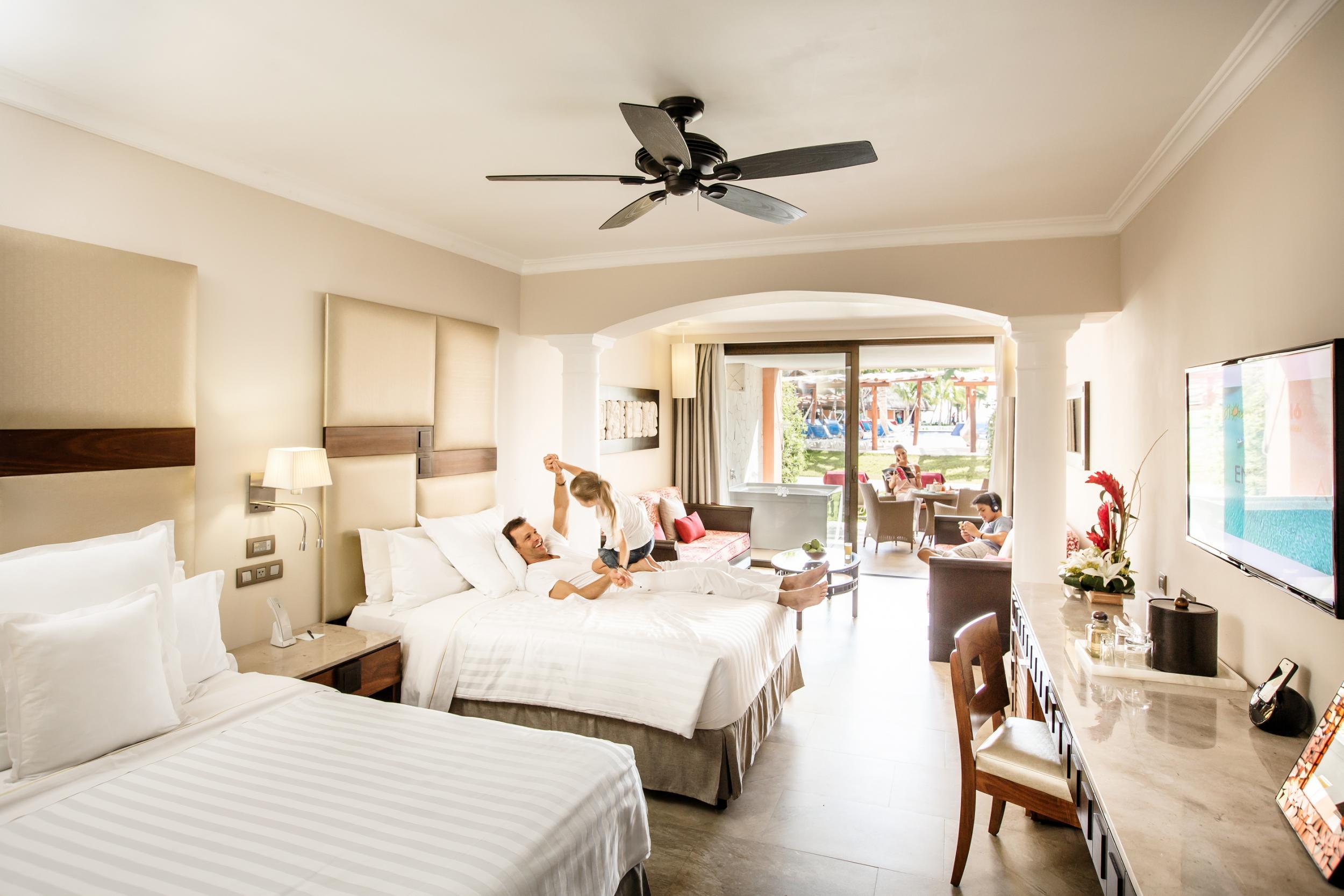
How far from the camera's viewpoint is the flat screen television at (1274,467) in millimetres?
1610

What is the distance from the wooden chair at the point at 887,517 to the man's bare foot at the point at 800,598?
4.20 m

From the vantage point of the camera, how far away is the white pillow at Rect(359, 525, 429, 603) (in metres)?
3.61

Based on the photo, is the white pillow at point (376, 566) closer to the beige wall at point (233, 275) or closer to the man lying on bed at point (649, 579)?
the beige wall at point (233, 275)

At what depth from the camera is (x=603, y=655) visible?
9.78ft

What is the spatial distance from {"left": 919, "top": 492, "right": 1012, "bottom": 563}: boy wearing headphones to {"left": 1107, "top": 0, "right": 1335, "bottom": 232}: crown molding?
2.34 metres

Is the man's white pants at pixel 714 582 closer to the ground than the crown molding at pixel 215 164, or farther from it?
closer to the ground

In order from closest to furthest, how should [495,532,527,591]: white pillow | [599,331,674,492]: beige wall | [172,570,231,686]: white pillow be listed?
[172,570,231,686]: white pillow
[495,532,527,591]: white pillow
[599,331,674,492]: beige wall

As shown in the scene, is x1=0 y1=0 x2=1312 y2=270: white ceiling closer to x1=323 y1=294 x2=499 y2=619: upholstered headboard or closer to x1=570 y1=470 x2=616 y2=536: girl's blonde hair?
x1=323 y1=294 x2=499 y2=619: upholstered headboard

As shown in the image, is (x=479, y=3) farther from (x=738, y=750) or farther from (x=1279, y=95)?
(x=738, y=750)

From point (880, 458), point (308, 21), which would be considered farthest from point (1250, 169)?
point (880, 458)

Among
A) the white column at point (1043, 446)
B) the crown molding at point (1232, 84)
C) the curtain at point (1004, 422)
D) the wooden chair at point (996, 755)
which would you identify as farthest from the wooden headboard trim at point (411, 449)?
the curtain at point (1004, 422)

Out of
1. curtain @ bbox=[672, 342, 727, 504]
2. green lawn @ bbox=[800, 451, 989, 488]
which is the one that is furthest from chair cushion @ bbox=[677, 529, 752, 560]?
green lawn @ bbox=[800, 451, 989, 488]

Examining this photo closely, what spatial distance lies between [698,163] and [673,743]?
2292mm

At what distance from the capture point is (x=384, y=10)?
75.6 inches
